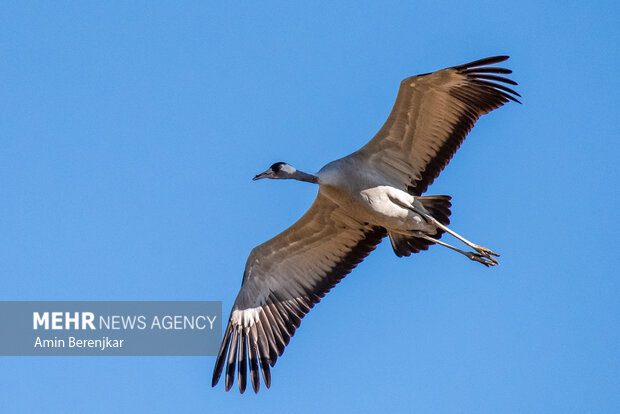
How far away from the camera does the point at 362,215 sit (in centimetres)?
1606

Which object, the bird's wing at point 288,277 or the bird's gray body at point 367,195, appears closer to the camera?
the bird's gray body at point 367,195

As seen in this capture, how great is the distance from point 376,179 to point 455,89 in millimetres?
1553

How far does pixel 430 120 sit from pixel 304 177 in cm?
181

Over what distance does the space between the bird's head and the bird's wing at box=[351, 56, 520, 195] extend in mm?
912

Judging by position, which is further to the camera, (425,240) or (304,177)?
(425,240)

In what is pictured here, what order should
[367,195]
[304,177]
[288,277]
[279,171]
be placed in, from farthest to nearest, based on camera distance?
[288,277], [279,171], [304,177], [367,195]

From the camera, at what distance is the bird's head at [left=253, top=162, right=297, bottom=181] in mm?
15984

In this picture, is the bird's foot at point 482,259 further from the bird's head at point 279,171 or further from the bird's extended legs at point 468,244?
the bird's head at point 279,171

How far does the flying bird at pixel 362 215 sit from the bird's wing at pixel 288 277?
0.5 inches

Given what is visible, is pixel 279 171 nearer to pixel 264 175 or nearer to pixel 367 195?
pixel 264 175

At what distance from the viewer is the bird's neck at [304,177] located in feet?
51.9

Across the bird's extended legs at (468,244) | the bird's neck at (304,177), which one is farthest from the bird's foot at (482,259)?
the bird's neck at (304,177)

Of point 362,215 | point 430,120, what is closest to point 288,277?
point 362,215

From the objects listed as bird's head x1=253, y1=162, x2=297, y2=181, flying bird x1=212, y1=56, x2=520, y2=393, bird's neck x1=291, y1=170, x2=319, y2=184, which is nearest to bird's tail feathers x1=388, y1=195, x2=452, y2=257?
flying bird x1=212, y1=56, x2=520, y2=393
